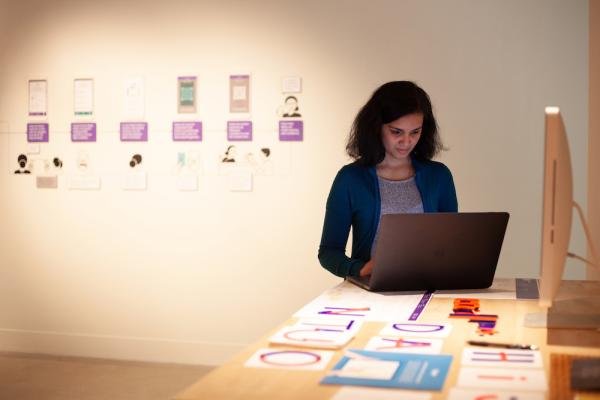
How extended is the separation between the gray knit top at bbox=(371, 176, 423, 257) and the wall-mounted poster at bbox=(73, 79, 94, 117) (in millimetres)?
2718

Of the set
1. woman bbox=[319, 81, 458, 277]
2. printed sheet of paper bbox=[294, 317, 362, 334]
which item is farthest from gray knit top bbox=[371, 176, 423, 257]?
printed sheet of paper bbox=[294, 317, 362, 334]

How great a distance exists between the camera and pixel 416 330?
6.09ft

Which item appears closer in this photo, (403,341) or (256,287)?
(403,341)

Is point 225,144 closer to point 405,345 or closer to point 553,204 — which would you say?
point 405,345

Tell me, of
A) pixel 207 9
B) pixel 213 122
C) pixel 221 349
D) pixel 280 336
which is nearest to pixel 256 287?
pixel 221 349

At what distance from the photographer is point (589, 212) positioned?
4148mm

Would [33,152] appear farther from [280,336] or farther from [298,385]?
[298,385]

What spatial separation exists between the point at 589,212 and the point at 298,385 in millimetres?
3197

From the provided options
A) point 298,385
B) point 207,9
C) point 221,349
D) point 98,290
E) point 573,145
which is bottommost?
point 221,349

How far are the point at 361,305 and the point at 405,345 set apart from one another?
0.51 meters

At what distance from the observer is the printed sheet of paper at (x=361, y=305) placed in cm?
204

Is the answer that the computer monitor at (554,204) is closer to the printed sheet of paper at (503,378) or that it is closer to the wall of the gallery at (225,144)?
the printed sheet of paper at (503,378)

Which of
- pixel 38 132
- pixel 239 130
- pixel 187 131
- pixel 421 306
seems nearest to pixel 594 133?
pixel 239 130

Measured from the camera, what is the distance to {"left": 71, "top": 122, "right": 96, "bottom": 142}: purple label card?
5027 mm
